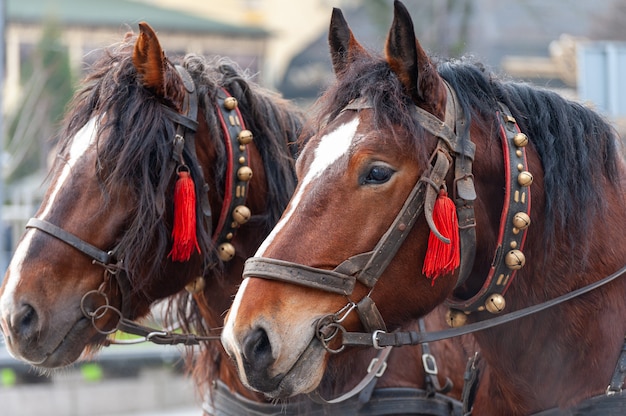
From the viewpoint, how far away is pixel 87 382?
8.02 meters

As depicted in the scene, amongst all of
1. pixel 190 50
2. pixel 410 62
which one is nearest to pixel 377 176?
pixel 410 62

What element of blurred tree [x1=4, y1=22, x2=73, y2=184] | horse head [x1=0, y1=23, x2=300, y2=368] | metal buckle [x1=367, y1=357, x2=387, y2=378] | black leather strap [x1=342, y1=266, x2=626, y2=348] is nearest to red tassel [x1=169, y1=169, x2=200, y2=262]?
horse head [x1=0, y1=23, x2=300, y2=368]

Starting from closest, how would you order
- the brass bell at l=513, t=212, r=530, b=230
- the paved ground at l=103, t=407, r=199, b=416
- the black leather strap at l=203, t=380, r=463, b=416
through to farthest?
the brass bell at l=513, t=212, r=530, b=230, the black leather strap at l=203, t=380, r=463, b=416, the paved ground at l=103, t=407, r=199, b=416

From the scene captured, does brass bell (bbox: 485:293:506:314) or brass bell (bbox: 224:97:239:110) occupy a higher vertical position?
brass bell (bbox: 224:97:239:110)

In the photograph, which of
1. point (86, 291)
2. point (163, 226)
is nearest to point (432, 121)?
point (163, 226)

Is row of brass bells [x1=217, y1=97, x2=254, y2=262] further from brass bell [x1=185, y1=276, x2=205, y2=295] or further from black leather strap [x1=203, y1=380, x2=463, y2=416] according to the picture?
black leather strap [x1=203, y1=380, x2=463, y2=416]

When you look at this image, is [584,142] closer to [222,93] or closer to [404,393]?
[404,393]

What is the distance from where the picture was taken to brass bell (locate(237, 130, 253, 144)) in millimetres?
3346

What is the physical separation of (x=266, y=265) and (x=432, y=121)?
645 mm

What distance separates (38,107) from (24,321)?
13.0 m

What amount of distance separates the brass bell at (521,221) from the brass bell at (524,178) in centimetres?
9

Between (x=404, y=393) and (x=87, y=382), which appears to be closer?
(x=404, y=393)

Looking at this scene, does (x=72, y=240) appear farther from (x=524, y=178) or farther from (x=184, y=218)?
(x=524, y=178)

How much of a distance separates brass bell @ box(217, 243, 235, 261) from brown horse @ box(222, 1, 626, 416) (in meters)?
0.79
